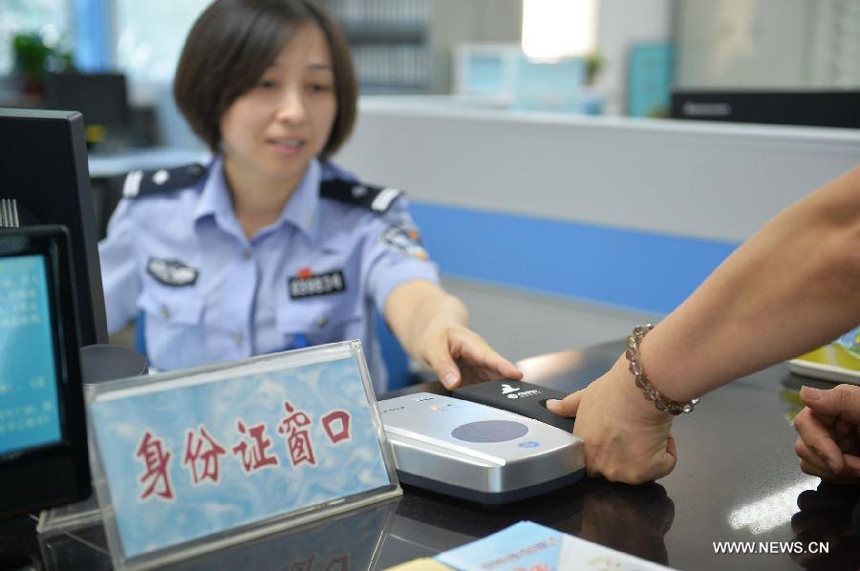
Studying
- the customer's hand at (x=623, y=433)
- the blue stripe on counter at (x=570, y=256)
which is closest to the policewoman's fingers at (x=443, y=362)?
the customer's hand at (x=623, y=433)

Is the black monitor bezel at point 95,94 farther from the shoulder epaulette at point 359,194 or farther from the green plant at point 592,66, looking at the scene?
the green plant at point 592,66

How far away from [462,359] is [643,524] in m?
0.45

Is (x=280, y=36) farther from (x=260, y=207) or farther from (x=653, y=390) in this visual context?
(x=653, y=390)

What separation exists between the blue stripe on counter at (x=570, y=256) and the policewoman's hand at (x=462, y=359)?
1.09 metres

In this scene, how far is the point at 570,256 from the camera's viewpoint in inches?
93.4

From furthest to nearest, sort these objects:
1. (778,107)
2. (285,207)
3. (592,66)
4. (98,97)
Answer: (592,66) < (98,97) < (778,107) < (285,207)

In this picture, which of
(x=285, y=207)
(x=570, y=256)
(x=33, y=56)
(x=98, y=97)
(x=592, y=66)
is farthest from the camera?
(x=592, y=66)

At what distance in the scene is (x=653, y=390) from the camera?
31.4 inches

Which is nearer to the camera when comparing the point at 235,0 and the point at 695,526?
the point at 695,526

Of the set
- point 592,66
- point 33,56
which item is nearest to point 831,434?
point 33,56

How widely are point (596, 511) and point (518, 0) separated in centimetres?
692

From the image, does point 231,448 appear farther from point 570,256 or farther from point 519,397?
point 570,256

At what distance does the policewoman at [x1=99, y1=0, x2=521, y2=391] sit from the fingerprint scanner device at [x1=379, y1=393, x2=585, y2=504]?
0.79 meters

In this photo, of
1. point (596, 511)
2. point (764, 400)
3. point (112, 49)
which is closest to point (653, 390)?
point (596, 511)
